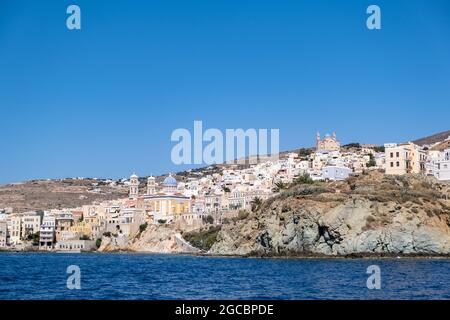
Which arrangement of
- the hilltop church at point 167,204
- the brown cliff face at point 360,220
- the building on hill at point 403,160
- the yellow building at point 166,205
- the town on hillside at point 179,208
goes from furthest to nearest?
the yellow building at point 166,205 → the hilltop church at point 167,204 → the town on hillside at point 179,208 → the building on hill at point 403,160 → the brown cliff face at point 360,220

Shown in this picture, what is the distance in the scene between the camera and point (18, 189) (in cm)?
12250

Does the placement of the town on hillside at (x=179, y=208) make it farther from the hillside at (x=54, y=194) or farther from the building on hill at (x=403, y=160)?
the hillside at (x=54, y=194)

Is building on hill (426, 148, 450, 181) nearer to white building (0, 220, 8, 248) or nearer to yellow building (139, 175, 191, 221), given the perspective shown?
yellow building (139, 175, 191, 221)

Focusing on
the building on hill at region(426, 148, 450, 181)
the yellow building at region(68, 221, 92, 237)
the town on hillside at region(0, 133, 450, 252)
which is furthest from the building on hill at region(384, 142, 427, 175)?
the yellow building at region(68, 221, 92, 237)

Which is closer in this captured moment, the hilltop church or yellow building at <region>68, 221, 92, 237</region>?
the hilltop church

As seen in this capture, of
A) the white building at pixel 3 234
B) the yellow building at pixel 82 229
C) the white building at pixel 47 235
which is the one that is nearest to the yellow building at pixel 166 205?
the yellow building at pixel 82 229

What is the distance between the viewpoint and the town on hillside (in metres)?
63.2

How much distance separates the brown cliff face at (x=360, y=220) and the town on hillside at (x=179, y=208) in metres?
11.1

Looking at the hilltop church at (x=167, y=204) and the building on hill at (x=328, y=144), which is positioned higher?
the building on hill at (x=328, y=144)

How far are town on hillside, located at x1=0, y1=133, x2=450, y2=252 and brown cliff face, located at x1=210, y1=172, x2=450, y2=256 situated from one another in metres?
11.1

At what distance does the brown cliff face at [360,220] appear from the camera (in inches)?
1513
